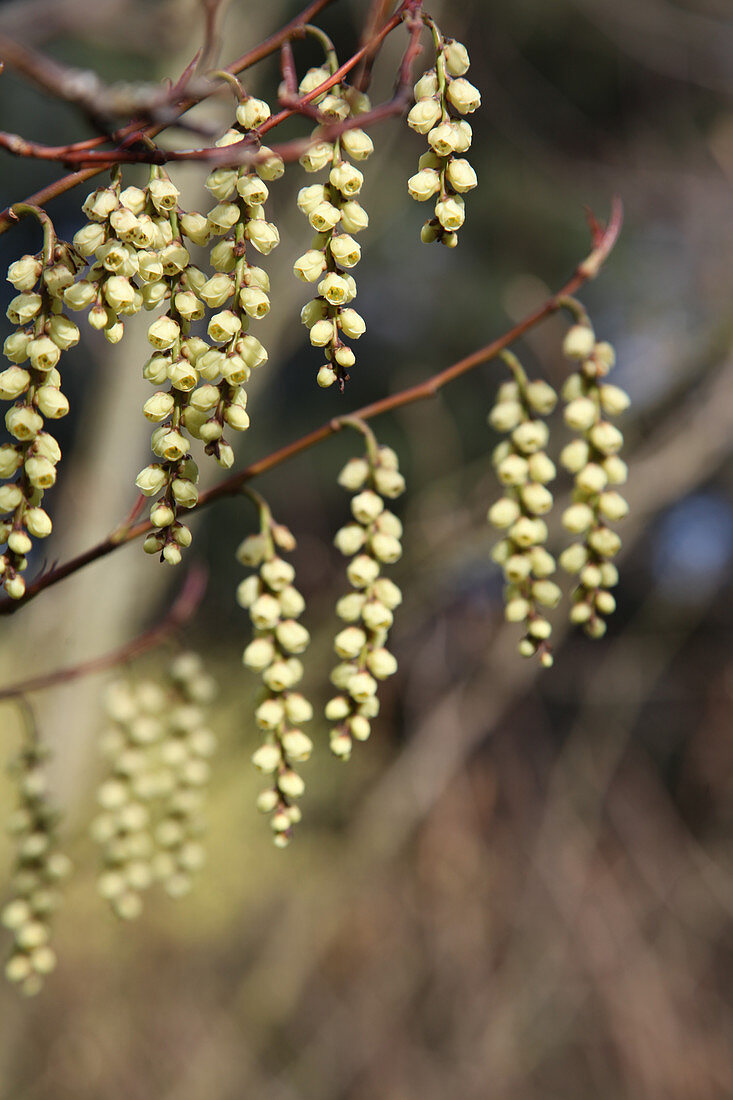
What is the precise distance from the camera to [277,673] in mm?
1445

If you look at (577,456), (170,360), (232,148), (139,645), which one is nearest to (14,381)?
(170,360)

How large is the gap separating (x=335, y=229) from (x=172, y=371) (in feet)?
0.94

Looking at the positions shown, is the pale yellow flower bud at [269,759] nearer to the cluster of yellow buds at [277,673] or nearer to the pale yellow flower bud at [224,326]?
the cluster of yellow buds at [277,673]

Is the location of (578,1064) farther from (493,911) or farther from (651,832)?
(651,832)

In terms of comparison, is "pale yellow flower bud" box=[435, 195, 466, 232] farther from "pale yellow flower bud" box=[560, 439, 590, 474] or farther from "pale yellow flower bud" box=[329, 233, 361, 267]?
"pale yellow flower bud" box=[560, 439, 590, 474]

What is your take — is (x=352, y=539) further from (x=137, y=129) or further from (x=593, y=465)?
(x=137, y=129)

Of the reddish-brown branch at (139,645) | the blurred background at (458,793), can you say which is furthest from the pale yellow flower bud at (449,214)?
the blurred background at (458,793)

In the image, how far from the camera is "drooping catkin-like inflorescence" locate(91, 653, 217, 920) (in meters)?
2.04

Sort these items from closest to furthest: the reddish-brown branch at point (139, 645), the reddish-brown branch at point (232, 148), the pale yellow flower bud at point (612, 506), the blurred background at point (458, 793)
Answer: the reddish-brown branch at point (232, 148), the pale yellow flower bud at point (612, 506), the reddish-brown branch at point (139, 645), the blurred background at point (458, 793)

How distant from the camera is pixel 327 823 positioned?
23.6ft

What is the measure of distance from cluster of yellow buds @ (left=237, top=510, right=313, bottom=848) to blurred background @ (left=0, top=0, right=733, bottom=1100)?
9.44 feet

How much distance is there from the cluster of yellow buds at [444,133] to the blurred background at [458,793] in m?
3.20

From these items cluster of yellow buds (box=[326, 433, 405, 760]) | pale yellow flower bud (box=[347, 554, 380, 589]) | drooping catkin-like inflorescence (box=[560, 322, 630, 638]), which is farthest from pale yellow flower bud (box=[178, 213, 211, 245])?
drooping catkin-like inflorescence (box=[560, 322, 630, 638])

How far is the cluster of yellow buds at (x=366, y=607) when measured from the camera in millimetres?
1439
